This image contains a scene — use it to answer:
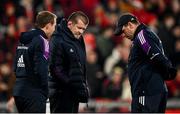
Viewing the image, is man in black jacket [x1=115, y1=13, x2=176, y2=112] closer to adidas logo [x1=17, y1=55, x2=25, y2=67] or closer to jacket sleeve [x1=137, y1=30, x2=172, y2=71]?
jacket sleeve [x1=137, y1=30, x2=172, y2=71]

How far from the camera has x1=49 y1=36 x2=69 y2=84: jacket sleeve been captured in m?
10.8

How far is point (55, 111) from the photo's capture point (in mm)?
11055

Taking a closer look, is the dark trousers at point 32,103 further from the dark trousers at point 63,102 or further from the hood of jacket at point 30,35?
the hood of jacket at point 30,35

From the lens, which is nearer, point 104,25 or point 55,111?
point 55,111

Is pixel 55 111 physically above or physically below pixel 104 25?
below

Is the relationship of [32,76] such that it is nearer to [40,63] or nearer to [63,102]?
[40,63]

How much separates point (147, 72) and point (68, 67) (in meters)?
1.28

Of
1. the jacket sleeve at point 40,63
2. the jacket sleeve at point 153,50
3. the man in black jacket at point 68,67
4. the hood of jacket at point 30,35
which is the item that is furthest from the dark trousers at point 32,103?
the jacket sleeve at point 153,50

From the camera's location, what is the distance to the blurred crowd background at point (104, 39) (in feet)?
53.7

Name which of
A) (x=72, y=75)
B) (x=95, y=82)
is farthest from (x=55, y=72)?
(x=95, y=82)

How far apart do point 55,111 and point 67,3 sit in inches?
348

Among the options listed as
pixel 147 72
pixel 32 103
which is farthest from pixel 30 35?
pixel 147 72

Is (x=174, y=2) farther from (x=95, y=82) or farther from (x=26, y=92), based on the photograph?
(x=26, y=92)

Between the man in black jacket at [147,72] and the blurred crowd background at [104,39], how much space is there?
15.5ft
